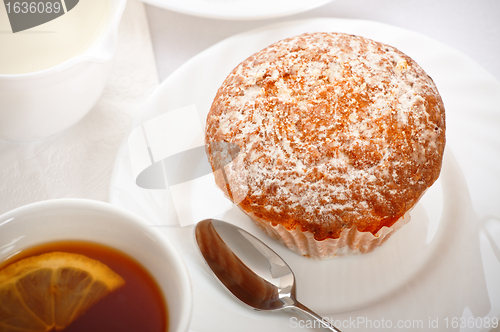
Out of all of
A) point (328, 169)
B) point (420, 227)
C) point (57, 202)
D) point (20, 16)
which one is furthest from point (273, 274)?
point (20, 16)

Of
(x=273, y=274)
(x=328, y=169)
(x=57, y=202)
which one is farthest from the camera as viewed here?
Result: (x=273, y=274)

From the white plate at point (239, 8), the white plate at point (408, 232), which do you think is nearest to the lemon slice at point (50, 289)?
the white plate at point (408, 232)

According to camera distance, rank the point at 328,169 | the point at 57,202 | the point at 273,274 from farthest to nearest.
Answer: the point at 273,274
the point at 328,169
the point at 57,202

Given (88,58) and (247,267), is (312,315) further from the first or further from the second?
(88,58)

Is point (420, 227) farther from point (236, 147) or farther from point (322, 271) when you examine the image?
point (236, 147)

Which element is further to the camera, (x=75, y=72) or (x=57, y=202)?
(x=75, y=72)

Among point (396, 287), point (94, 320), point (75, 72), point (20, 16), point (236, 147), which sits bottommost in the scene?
point (396, 287)

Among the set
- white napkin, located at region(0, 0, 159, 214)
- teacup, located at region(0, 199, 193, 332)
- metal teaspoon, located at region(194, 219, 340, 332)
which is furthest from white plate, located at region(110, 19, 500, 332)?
teacup, located at region(0, 199, 193, 332)
